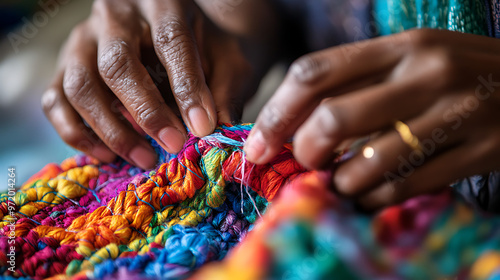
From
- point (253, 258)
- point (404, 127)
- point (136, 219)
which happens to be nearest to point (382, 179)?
point (404, 127)

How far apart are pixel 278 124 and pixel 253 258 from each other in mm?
Result: 147

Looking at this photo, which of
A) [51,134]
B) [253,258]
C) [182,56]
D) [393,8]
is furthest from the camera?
A: [51,134]

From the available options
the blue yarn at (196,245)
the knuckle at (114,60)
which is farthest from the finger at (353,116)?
the knuckle at (114,60)

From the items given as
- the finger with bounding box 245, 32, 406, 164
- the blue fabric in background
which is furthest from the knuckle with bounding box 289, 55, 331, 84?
the blue fabric in background

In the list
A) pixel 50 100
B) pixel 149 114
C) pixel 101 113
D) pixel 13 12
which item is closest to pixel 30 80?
pixel 13 12

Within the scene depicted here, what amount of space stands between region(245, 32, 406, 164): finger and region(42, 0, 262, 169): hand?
156mm

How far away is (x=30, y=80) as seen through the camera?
101cm

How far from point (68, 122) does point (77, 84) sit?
8 cm

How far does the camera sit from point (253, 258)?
26 cm

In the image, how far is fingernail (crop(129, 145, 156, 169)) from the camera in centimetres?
57

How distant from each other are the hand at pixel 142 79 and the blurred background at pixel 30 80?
19 cm

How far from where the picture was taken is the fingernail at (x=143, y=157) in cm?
57

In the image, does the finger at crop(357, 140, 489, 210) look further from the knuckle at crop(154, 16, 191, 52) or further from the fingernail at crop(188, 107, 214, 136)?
the knuckle at crop(154, 16, 191, 52)

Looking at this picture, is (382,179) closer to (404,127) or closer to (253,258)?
(404,127)
